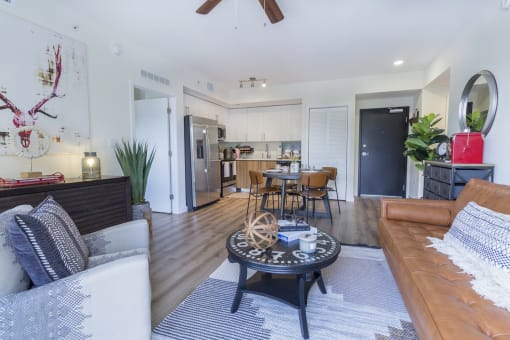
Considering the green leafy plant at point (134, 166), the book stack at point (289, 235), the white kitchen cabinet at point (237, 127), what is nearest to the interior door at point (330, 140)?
the white kitchen cabinet at point (237, 127)

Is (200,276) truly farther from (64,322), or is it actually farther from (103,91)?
(103,91)

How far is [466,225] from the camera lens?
5.44 feet

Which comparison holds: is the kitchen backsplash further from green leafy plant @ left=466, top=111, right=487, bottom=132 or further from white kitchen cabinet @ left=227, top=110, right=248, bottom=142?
green leafy plant @ left=466, top=111, right=487, bottom=132

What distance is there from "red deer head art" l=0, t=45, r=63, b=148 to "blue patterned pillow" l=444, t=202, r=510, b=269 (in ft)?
11.7

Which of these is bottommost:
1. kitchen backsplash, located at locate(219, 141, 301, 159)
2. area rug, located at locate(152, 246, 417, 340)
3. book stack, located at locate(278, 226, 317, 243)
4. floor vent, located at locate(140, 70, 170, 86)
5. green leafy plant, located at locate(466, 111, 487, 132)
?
area rug, located at locate(152, 246, 417, 340)

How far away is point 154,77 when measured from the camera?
379 centimetres

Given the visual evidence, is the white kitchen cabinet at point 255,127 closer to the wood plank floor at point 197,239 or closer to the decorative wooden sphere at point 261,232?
the wood plank floor at point 197,239

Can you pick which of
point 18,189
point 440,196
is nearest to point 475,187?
point 440,196

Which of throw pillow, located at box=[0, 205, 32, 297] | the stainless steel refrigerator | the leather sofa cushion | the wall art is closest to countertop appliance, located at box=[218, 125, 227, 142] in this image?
the stainless steel refrigerator

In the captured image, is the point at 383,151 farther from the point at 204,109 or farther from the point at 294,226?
the point at 294,226

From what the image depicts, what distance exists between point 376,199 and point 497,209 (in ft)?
13.4

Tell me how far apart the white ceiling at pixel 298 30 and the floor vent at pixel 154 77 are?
1.25 feet

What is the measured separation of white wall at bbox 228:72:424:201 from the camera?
4.91m

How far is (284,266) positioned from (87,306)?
948mm
